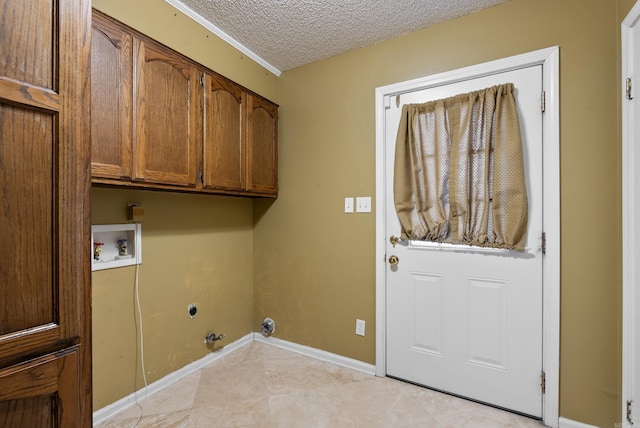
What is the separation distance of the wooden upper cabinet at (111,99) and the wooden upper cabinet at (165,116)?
0.04 m

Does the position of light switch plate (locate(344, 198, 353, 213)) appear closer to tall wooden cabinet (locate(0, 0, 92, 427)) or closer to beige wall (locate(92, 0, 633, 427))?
beige wall (locate(92, 0, 633, 427))

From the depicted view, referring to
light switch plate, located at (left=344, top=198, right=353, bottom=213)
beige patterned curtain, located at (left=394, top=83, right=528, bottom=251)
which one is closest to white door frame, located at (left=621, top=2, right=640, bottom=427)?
beige patterned curtain, located at (left=394, top=83, right=528, bottom=251)

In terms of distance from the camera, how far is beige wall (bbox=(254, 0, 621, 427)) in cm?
152

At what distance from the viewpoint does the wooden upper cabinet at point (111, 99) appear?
4.33 ft

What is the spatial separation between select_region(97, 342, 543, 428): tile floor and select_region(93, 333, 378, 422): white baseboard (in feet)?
0.12

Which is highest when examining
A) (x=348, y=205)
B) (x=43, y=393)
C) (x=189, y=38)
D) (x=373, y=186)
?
(x=189, y=38)

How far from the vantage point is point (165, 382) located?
194cm

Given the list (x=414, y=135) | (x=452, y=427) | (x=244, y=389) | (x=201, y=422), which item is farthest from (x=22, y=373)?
(x=414, y=135)

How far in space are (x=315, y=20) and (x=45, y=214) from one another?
1.84 metres

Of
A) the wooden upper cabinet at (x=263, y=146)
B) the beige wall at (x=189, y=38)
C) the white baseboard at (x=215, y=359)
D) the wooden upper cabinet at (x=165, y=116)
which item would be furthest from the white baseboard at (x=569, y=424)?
the beige wall at (x=189, y=38)

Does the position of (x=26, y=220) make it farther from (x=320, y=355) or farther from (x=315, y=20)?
(x=320, y=355)

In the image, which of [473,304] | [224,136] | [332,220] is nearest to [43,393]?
Result: [224,136]

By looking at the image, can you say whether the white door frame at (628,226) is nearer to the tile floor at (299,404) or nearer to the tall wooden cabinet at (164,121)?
the tile floor at (299,404)

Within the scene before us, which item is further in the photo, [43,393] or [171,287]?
[171,287]
